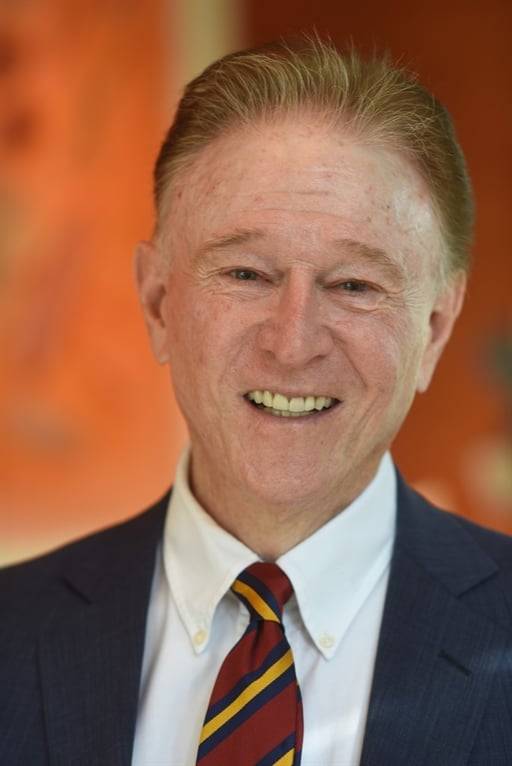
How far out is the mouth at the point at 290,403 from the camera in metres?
1.70

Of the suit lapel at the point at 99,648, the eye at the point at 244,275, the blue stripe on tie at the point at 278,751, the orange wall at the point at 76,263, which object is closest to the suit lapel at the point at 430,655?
the blue stripe on tie at the point at 278,751

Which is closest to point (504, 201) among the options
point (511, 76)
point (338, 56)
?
point (511, 76)

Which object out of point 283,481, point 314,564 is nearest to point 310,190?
point 283,481

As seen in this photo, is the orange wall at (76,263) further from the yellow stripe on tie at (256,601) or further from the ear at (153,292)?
the yellow stripe on tie at (256,601)

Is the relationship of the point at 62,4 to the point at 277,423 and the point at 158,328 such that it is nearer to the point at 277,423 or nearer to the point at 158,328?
the point at 158,328

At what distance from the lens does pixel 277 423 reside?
1.70 m

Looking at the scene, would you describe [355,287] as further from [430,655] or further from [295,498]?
[430,655]

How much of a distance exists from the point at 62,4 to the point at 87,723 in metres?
2.54

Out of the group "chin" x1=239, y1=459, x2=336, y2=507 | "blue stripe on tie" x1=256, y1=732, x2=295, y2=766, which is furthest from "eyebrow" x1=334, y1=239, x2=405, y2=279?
"blue stripe on tie" x1=256, y1=732, x2=295, y2=766

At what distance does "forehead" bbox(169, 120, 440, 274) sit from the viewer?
1.66 m

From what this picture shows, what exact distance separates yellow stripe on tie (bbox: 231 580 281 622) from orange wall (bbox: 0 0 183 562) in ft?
6.28

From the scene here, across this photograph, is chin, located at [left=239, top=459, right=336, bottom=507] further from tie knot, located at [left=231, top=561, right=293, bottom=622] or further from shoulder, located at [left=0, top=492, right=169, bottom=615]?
shoulder, located at [left=0, top=492, right=169, bottom=615]

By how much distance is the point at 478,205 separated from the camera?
3.71 metres

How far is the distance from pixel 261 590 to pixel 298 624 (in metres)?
0.08
